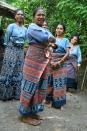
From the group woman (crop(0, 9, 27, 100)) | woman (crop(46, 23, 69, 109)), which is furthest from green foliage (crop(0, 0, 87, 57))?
woman (crop(0, 9, 27, 100))

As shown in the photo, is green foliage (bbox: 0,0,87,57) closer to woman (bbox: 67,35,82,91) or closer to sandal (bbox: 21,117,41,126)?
woman (bbox: 67,35,82,91)

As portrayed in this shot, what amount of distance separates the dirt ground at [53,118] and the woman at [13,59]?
0.91 feet

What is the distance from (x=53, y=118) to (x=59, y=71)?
1.12 meters

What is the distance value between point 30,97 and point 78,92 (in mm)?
3871

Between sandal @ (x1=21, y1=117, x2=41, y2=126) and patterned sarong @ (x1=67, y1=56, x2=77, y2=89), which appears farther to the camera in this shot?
patterned sarong @ (x1=67, y1=56, x2=77, y2=89)

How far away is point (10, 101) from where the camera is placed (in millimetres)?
7156

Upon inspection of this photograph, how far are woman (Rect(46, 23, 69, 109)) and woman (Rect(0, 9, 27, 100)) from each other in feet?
2.52

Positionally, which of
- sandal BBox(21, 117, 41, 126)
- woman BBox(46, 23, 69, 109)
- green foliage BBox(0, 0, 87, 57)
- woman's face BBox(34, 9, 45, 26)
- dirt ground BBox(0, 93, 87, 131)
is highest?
woman's face BBox(34, 9, 45, 26)

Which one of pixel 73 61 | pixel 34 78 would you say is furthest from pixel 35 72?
pixel 73 61

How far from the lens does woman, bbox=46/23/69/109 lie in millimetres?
6750

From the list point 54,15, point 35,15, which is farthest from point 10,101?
point 54,15

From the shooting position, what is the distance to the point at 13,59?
22.9ft

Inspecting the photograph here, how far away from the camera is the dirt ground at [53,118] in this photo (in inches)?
217

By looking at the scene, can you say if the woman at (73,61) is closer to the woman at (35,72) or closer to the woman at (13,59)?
the woman at (13,59)
